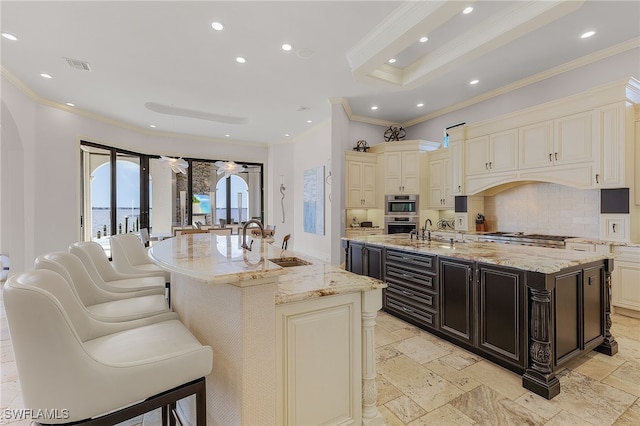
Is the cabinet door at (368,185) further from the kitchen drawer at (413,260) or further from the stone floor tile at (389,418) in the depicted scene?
the stone floor tile at (389,418)

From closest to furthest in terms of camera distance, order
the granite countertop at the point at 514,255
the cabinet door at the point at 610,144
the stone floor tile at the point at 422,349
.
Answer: the granite countertop at the point at 514,255, the stone floor tile at the point at 422,349, the cabinet door at the point at 610,144

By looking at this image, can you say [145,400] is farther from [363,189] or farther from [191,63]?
[363,189]

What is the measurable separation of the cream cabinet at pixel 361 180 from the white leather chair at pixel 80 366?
16.0 ft

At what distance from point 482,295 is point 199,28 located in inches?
157

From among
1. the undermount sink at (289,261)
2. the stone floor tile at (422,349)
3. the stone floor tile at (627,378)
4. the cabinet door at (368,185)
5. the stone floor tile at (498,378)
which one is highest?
the cabinet door at (368,185)

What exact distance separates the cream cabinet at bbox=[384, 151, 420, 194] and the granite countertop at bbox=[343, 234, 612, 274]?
2.96 metres

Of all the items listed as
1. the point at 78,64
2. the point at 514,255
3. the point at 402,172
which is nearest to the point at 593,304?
the point at 514,255

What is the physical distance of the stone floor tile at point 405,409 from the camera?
180 centimetres

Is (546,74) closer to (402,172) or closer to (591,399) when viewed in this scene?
(402,172)

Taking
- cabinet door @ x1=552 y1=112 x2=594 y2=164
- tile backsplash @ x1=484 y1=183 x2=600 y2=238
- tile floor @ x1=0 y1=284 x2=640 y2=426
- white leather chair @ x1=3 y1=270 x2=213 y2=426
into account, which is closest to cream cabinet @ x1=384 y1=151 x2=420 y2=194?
tile backsplash @ x1=484 y1=183 x2=600 y2=238

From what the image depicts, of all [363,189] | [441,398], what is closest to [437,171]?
[363,189]

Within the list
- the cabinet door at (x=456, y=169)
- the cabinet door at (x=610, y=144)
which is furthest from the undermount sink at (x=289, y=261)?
the cabinet door at (x=456, y=169)

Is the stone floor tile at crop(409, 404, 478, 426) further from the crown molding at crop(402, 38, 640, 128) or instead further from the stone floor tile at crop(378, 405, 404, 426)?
the crown molding at crop(402, 38, 640, 128)

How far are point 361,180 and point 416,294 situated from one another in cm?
337
